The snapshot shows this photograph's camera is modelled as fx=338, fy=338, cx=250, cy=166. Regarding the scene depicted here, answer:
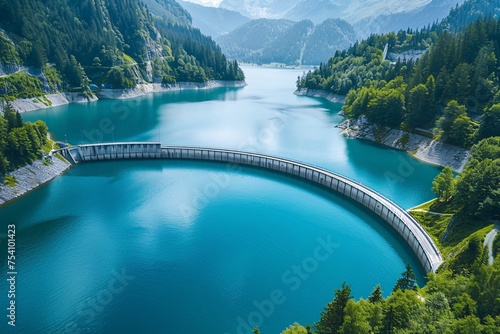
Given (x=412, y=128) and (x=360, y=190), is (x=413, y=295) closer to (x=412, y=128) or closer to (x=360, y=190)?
(x=360, y=190)

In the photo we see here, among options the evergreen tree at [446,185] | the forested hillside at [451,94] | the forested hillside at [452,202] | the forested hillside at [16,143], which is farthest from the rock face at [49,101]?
the evergreen tree at [446,185]

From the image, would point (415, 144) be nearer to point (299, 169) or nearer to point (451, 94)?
point (451, 94)

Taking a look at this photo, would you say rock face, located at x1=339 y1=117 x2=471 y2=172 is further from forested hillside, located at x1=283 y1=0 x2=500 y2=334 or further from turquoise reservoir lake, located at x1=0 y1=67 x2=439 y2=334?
turquoise reservoir lake, located at x1=0 y1=67 x2=439 y2=334

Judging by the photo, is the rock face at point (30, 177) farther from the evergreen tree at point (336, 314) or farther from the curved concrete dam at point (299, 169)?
the evergreen tree at point (336, 314)

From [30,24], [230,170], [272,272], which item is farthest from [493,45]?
[30,24]

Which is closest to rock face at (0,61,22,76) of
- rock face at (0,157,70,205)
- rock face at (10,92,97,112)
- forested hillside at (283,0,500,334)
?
rock face at (10,92,97,112)
